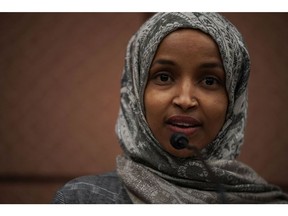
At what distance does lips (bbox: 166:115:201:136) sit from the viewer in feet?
3.52

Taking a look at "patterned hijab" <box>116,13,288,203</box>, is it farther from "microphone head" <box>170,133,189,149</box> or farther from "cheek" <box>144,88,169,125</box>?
"microphone head" <box>170,133,189,149</box>

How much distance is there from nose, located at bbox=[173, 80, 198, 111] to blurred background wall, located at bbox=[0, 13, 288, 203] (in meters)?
0.93

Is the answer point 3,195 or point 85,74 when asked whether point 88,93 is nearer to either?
point 85,74

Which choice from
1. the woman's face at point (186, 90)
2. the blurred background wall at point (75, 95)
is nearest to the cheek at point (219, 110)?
the woman's face at point (186, 90)

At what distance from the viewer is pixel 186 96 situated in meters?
1.06

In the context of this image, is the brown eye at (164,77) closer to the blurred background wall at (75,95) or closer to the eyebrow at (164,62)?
the eyebrow at (164,62)

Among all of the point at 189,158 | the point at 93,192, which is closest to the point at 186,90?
the point at 189,158

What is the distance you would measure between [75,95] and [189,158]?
3.12 ft

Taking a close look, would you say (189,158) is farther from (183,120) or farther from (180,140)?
(180,140)

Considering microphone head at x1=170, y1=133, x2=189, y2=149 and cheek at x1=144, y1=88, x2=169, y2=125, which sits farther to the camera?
cheek at x1=144, y1=88, x2=169, y2=125

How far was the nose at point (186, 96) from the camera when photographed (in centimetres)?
106

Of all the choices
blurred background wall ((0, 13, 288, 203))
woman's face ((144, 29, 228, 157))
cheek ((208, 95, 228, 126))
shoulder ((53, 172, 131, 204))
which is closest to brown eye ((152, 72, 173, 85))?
woman's face ((144, 29, 228, 157))

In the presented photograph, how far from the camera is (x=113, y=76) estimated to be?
2002mm

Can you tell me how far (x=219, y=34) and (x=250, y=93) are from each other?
92cm
